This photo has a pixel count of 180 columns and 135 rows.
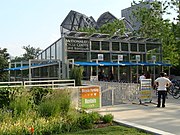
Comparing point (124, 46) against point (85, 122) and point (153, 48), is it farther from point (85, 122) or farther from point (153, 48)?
point (85, 122)

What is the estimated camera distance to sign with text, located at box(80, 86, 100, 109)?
11.0 meters

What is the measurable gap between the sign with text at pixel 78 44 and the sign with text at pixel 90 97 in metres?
10.9

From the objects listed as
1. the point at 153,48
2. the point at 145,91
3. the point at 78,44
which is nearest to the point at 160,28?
the point at 153,48

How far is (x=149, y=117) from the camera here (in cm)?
986

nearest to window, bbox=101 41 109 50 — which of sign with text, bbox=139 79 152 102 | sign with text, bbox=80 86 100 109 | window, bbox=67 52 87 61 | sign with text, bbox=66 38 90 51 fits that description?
sign with text, bbox=66 38 90 51

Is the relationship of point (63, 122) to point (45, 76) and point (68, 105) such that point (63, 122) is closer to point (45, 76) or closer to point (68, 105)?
point (68, 105)

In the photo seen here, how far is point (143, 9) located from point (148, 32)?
2364 millimetres

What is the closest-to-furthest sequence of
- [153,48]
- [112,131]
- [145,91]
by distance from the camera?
[112,131] < [145,91] < [153,48]

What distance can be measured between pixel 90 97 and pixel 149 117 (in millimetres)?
2472

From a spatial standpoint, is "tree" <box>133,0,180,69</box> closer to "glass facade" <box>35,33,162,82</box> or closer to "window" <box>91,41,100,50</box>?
"glass facade" <box>35,33,162,82</box>

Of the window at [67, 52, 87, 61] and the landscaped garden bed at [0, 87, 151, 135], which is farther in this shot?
the window at [67, 52, 87, 61]

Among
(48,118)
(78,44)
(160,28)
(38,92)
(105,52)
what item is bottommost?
(48,118)

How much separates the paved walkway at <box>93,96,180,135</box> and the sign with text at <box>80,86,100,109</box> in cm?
42

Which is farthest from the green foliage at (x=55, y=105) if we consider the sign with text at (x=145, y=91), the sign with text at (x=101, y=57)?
the sign with text at (x=101, y=57)
